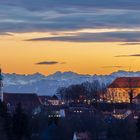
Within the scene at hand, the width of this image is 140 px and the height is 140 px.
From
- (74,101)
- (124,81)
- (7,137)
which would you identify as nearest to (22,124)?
(7,137)

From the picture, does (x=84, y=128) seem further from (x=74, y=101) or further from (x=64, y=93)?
(x=64, y=93)

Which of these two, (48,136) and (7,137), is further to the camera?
(48,136)

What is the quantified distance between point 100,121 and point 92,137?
6.73 m

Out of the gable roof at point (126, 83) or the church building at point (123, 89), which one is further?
the gable roof at point (126, 83)

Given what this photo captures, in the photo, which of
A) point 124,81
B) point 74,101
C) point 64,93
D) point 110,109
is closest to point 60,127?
point 110,109

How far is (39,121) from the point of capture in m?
75.4

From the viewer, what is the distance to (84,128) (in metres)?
73.0

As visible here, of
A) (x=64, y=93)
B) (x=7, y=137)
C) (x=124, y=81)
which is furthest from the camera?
(x=124, y=81)

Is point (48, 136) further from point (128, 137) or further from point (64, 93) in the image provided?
point (64, 93)

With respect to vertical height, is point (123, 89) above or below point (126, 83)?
below

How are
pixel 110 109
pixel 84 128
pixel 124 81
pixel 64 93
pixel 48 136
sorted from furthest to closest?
1. pixel 124 81
2. pixel 64 93
3. pixel 110 109
4. pixel 84 128
5. pixel 48 136

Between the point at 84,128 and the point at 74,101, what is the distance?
71752 mm

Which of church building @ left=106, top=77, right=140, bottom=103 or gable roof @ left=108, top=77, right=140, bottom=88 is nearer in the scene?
church building @ left=106, top=77, right=140, bottom=103

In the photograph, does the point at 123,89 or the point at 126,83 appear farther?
the point at 126,83
